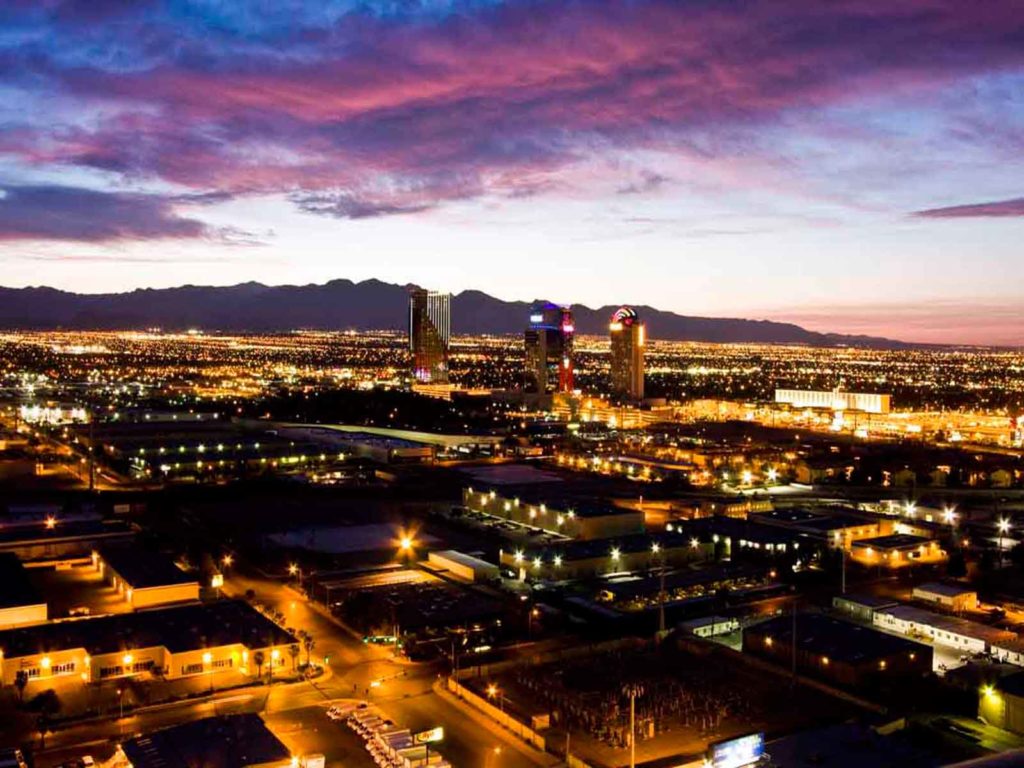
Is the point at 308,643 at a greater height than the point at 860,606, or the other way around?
the point at 860,606

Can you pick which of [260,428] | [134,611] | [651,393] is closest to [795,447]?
[260,428]

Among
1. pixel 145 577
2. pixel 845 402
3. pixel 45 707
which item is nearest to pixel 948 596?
pixel 145 577

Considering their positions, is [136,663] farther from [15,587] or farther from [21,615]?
[15,587]

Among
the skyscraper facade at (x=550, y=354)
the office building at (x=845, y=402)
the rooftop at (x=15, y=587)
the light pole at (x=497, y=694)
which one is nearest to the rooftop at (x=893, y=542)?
the light pole at (x=497, y=694)

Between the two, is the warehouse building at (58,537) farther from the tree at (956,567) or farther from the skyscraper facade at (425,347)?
the skyscraper facade at (425,347)

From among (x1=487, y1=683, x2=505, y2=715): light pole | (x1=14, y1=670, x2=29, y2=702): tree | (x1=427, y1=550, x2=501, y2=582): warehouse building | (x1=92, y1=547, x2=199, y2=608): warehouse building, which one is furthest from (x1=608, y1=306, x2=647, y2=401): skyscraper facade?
(x1=14, y1=670, x2=29, y2=702): tree

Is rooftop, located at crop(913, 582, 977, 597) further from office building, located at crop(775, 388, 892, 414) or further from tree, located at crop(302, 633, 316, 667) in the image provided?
office building, located at crop(775, 388, 892, 414)

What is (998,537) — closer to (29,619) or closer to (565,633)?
(565,633)
